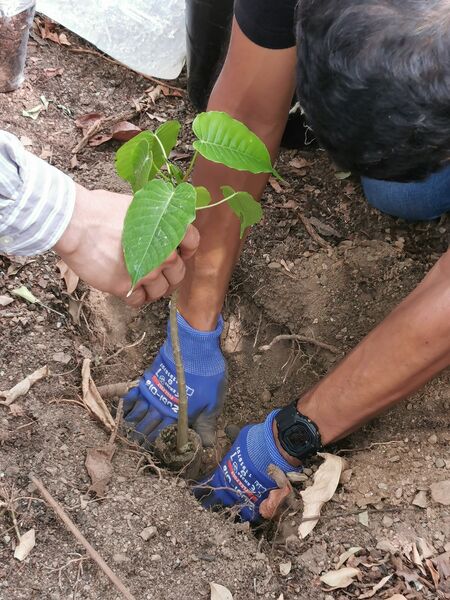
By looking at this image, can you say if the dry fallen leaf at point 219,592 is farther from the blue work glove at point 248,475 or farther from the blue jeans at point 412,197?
the blue jeans at point 412,197

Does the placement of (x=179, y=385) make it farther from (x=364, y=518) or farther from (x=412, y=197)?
(x=412, y=197)

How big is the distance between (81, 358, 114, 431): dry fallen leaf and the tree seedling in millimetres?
661

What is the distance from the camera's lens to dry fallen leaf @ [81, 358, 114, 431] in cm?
175

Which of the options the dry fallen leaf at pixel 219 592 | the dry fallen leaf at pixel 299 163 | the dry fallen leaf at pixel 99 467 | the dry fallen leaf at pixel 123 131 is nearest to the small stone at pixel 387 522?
the dry fallen leaf at pixel 219 592

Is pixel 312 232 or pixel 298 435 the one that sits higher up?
pixel 312 232

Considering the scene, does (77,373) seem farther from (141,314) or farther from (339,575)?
(339,575)

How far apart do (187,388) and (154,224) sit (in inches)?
35.3

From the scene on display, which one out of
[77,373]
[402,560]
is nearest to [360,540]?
[402,560]

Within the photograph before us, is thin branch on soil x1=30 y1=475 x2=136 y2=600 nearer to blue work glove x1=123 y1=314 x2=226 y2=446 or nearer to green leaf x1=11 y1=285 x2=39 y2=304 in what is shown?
blue work glove x1=123 y1=314 x2=226 y2=446

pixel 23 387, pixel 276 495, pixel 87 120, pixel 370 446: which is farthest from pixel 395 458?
pixel 87 120

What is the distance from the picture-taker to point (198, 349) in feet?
6.37

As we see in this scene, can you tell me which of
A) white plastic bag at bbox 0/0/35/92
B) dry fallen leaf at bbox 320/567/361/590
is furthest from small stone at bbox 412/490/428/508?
white plastic bag at bbox 0/0/35/92

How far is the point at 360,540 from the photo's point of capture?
1.57 meters

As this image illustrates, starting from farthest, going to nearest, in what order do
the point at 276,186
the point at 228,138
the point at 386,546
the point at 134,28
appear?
the point at 134,28 → the point at 276,186 → the point at 386,546 → the point at 228,138
